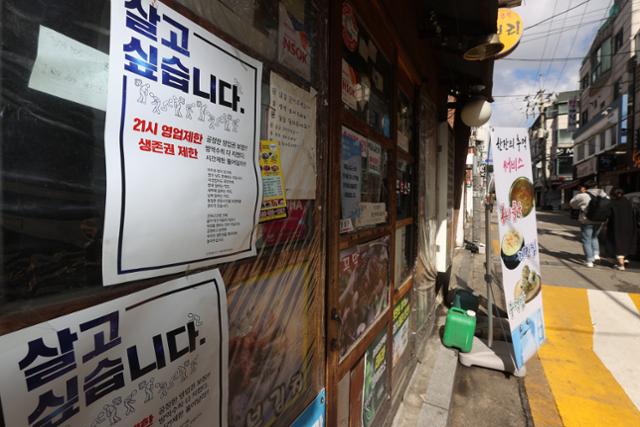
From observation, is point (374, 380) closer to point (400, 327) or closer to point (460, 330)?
point (400, 327)

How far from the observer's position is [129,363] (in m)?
0.74

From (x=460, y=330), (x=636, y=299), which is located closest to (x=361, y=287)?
(x=460, y=330)

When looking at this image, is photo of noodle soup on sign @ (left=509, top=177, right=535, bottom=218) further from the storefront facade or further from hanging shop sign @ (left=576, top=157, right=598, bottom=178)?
hanging shop sign @ (left=576, top=157, right=598, bottom=178)

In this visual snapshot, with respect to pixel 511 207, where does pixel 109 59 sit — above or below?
above

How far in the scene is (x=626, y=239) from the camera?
749 cm

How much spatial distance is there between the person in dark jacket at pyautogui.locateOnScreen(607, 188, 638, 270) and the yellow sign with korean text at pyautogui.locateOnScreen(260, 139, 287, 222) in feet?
30.0

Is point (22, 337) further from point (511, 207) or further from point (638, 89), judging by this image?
point (638, 89)

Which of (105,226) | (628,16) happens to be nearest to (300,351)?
(105,226)

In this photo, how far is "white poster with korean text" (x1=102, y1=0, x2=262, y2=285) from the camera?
0.71m

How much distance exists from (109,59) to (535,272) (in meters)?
4.40

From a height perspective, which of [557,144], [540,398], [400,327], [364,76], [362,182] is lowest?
[540,398]

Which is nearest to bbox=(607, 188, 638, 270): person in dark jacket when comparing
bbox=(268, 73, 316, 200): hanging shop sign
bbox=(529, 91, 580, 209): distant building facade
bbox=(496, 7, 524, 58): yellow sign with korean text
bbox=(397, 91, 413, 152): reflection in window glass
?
bbox=(496, 7, 524, 58): yellow sign with korean text

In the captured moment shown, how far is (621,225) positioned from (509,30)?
595 cm

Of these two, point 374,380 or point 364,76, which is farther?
point 374,380
